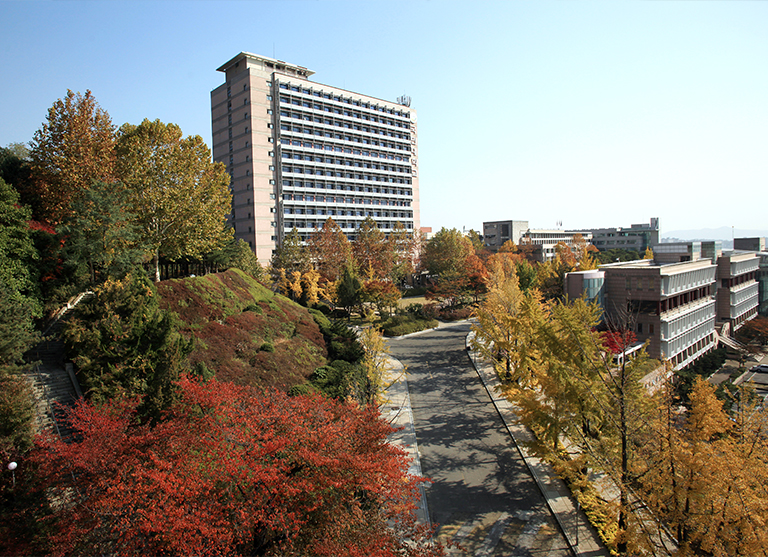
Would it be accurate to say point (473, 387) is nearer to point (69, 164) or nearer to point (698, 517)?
point (698, 517)

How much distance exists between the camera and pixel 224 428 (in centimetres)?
1144

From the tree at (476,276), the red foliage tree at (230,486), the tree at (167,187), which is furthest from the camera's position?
the tree at (476,276)

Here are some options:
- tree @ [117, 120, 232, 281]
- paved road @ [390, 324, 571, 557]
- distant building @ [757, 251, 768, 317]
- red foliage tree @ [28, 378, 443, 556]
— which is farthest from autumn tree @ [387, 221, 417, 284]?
distant building @ [757, 251, 768, 317]

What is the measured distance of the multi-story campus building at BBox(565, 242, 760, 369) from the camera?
33.4 m

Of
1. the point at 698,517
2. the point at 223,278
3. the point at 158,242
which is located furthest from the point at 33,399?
the point at 698,517

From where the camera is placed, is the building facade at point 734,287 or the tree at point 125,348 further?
the building facade at point 734,287

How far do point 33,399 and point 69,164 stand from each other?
15.0 metres

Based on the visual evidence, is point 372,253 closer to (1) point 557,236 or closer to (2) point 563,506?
(2) point 563,506

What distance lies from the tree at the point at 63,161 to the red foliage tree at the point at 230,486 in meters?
16.6

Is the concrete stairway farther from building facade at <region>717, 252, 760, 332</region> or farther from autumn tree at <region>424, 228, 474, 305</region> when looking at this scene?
building facade at <region>717, 252, 760, 332</region>

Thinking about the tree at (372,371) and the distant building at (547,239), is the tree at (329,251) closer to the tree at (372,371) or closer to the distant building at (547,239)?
the tree at (372,371)

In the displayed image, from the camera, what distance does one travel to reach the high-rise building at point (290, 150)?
225 ft

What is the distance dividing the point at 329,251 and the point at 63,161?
33920 millimetres

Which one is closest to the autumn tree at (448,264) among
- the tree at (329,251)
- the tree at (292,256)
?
the tree at (329,251)
